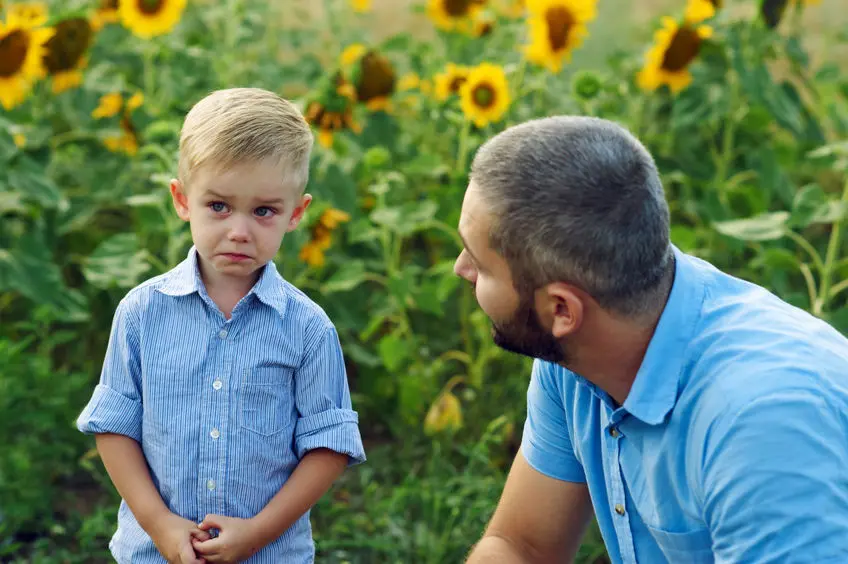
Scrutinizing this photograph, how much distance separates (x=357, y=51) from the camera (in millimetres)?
4129

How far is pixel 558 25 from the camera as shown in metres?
3.69

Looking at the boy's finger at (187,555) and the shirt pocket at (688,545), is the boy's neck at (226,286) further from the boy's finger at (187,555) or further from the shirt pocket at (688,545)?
the shirt pocket at (688,545)

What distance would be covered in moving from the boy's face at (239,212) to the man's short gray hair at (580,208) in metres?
0.34

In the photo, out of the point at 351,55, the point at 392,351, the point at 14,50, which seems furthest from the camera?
the point at 351,55

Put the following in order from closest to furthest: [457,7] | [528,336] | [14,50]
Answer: [528,336]
[14,50]
[457,7]

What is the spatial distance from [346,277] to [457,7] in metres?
1.36

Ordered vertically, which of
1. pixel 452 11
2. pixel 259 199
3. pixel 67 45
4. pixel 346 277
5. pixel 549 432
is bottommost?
pixel 346 277

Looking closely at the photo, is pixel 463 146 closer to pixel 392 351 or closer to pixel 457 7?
pixel 392 351

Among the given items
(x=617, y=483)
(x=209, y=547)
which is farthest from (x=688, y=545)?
(x=209, y=547)

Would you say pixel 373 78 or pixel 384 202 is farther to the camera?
pixel 373 78

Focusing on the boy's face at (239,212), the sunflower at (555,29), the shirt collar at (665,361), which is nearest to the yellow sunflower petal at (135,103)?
the sunflower at (555,29)

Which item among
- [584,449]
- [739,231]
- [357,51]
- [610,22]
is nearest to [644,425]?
[584,449]

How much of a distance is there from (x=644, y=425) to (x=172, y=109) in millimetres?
2217

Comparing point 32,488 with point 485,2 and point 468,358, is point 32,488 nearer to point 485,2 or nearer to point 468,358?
point 468,358
